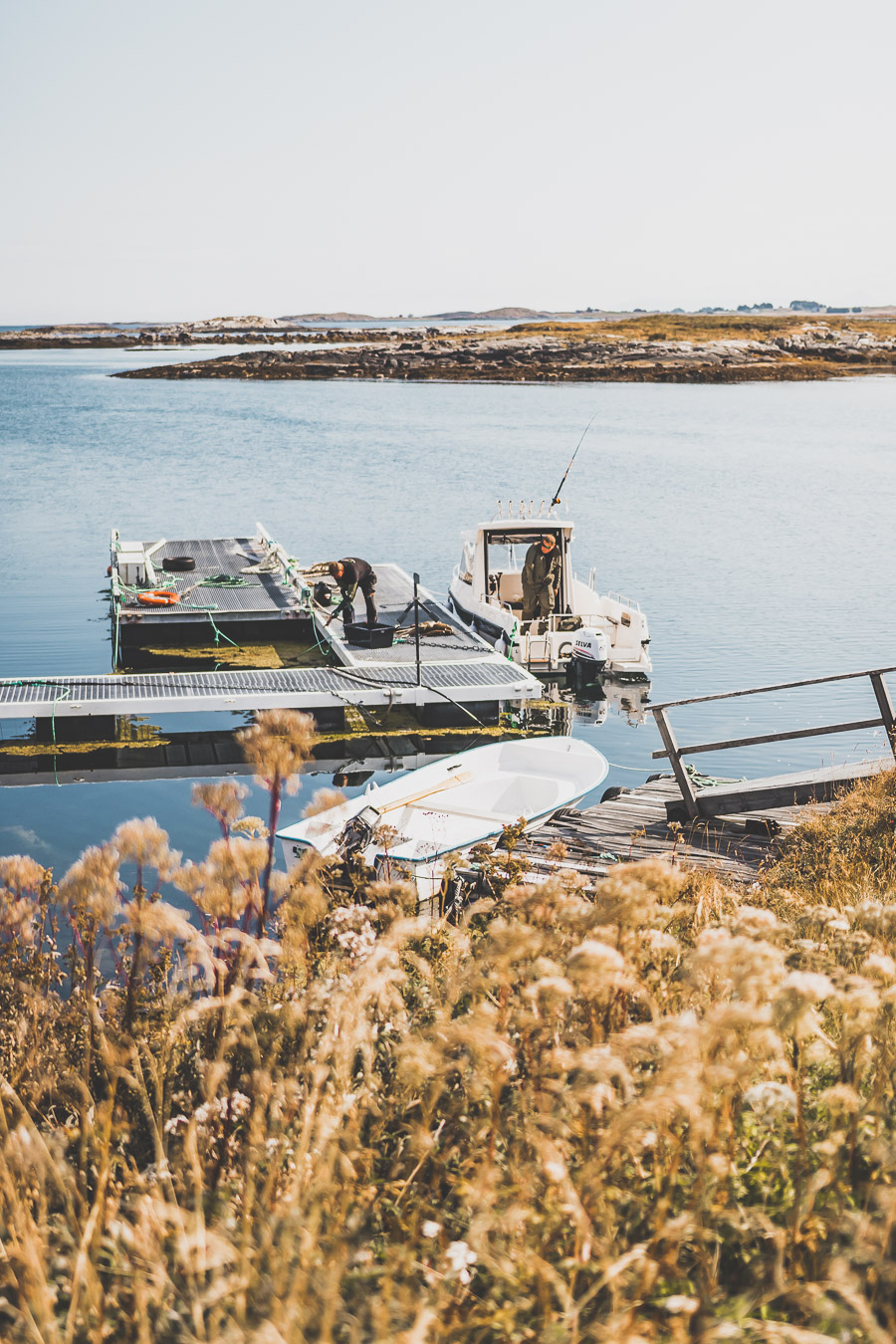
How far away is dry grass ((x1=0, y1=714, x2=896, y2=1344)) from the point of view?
84.5 inches

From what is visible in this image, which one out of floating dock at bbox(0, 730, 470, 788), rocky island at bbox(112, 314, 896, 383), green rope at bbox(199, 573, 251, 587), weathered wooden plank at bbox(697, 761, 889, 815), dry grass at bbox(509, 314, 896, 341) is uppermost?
dry grass at bbox(509, 314, 896, 341)

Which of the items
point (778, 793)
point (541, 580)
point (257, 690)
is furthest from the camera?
point (541, 580)

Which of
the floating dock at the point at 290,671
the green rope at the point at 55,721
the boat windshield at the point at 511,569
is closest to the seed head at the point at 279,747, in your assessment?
the floating dock at the point at 290,671

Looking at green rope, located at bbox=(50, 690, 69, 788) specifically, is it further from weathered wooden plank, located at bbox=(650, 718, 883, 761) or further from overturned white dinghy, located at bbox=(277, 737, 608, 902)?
weathered wooden plank, located at bbox=(650, 718, 883, 761)

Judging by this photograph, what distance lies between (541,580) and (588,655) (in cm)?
207

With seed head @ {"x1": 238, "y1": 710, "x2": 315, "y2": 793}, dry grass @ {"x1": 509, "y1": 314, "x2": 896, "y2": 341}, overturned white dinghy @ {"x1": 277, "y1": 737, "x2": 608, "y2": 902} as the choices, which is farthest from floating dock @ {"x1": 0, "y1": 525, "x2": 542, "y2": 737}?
dry grass @ {"x1": 509, "y1": 314, "x2": 896, "y2": 341}

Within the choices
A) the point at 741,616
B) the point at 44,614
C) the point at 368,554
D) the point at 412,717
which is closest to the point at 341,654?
the point at 412,717

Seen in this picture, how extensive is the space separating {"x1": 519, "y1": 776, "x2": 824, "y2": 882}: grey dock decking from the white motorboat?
902 centimetres

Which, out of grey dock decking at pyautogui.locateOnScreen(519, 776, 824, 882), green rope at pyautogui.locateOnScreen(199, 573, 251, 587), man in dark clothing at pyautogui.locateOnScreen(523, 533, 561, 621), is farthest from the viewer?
green rope at pyautogui.locateOnScreen(199, 573, 251, 587)

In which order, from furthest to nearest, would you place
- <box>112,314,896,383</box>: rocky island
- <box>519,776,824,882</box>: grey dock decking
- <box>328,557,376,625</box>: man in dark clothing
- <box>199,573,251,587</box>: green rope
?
<box>112,314,896,383</box>: rocky island → <box>199,573,251,587</box>: green rope → <box>328,557,376,625</box>: man in dark clothing → <box>519,776,824,882</box>: grey dock decking

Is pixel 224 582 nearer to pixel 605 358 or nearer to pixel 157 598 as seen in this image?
pixel 157 598

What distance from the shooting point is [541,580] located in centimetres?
2027

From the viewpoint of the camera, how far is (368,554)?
32.1 m

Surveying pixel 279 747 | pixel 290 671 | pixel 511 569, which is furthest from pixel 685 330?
pixel 279 747
